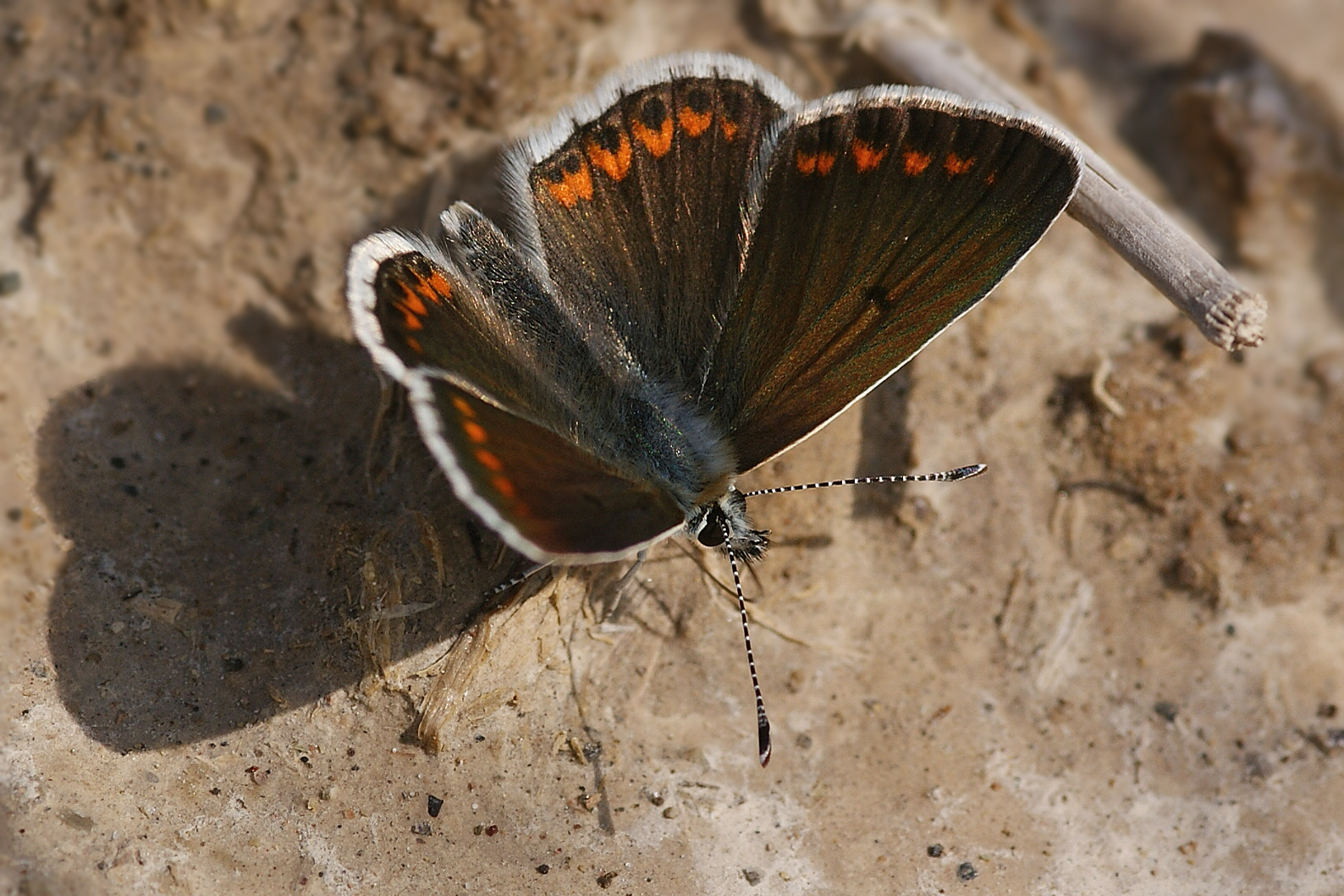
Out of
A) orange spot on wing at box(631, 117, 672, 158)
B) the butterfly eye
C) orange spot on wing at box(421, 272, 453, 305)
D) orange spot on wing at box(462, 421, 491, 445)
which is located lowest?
orange spot on wing at box(462, 421, 491, 445)

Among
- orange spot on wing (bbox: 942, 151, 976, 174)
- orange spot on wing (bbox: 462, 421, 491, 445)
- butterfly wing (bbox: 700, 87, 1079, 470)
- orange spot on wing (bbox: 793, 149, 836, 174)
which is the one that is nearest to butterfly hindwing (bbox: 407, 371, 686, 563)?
orange spot on wing (bbox: 462, 421, 491, 445)

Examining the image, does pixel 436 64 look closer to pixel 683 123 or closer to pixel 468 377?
pixel 683 123

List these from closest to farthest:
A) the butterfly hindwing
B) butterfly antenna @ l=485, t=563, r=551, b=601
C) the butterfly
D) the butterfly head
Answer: the butterfly hindwing → the butterfly → the butterfly head → butterfly antenna @ l=485, t=563, r=551, b=601

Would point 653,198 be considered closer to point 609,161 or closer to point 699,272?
point 609,161

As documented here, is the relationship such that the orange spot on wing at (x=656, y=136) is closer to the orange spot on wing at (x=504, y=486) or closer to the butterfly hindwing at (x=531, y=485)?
the butterfly hindwing at (x=531, y=485)

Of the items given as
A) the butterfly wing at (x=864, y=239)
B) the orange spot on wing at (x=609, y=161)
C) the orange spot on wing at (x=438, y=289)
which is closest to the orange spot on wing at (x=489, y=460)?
the orange spot on wing at (x=438, y=289)

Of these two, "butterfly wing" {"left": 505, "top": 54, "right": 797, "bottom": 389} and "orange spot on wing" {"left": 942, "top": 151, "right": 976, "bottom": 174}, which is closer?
"orange spot on wing" {"left": 942, "top": 151, "right": 976, "bottom": 174}

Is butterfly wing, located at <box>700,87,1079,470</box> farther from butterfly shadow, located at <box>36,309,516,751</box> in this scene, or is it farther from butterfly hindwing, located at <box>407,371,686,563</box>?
butterfly shadow, located at <box>36,309,516,751</box>

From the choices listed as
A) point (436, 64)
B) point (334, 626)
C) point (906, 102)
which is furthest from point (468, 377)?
point (436, 64)
